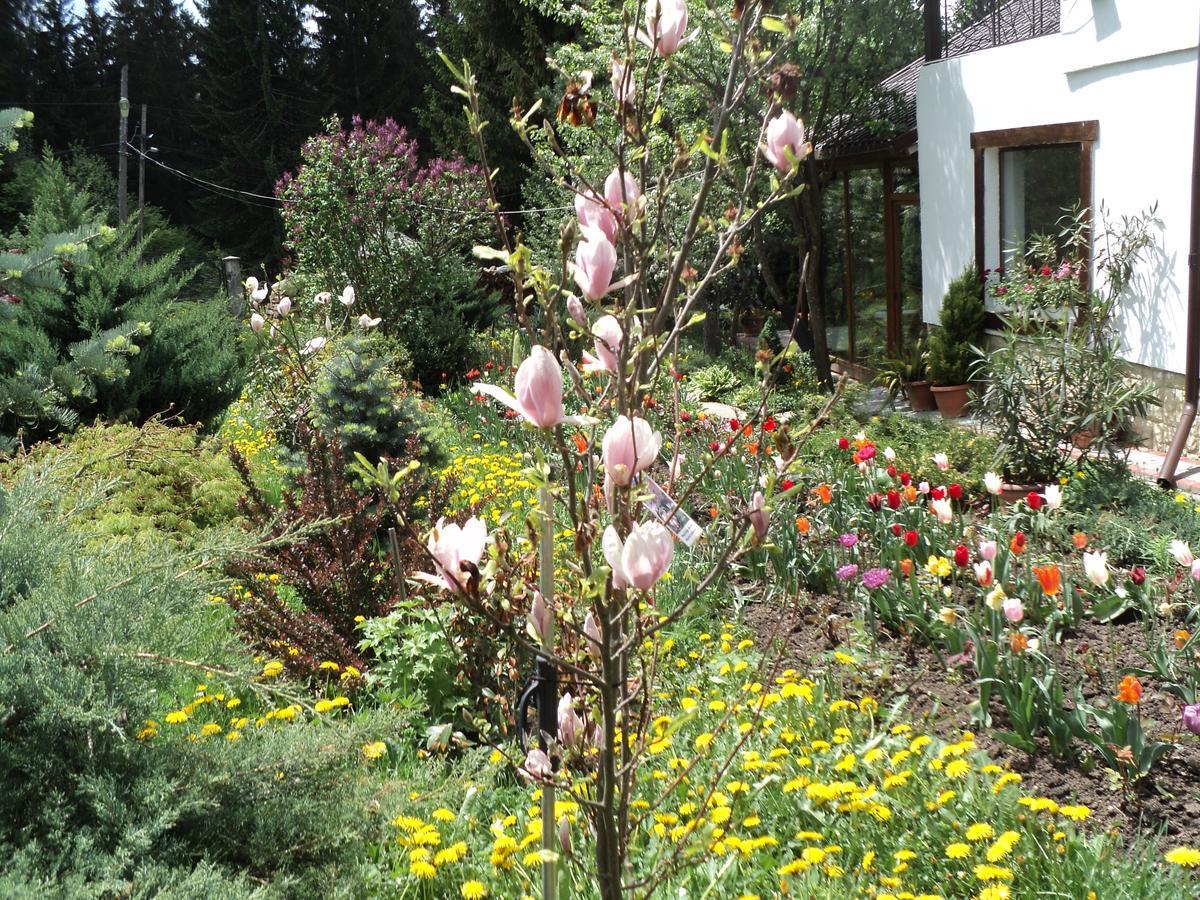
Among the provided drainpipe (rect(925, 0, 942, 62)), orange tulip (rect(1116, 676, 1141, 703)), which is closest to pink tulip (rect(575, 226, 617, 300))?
orange tulip (rect(1116, 676, 1141, 703))

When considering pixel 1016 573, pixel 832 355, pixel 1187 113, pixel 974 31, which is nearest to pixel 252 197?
pixel 832 355

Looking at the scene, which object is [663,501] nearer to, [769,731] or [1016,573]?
[769,731]

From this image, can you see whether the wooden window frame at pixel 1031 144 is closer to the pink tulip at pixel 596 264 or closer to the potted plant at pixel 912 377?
the potted plant at pixel 912 377

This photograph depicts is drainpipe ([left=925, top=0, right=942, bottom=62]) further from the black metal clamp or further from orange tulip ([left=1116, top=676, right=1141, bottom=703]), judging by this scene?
the black metal clamp

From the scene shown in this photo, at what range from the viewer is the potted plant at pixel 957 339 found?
9.77 metres

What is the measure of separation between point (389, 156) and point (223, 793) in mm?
11505

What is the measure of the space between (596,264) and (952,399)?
351 inches

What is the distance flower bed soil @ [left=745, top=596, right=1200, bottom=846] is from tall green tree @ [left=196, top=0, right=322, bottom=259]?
2480cm

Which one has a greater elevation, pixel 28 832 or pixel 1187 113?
pixel 1187 113

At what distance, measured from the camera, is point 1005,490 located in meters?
6.30

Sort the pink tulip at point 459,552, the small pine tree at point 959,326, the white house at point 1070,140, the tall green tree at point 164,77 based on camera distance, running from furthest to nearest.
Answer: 1. the tall green tree at point 164,77
2. the small pine tree at point 959,326
3. the white house at point 1070,140
4. the pink tulip at point 459,552

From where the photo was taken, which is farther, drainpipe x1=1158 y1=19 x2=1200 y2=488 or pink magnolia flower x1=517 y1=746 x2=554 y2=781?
drainpipe x1=1158 y1=19 x2=1200 y2=488

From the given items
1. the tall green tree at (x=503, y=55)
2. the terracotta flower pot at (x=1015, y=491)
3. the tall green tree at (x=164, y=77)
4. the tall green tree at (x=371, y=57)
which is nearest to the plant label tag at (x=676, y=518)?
the terracotta flower pot at (x=1015, y=491)

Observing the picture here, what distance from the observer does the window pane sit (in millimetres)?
8836
